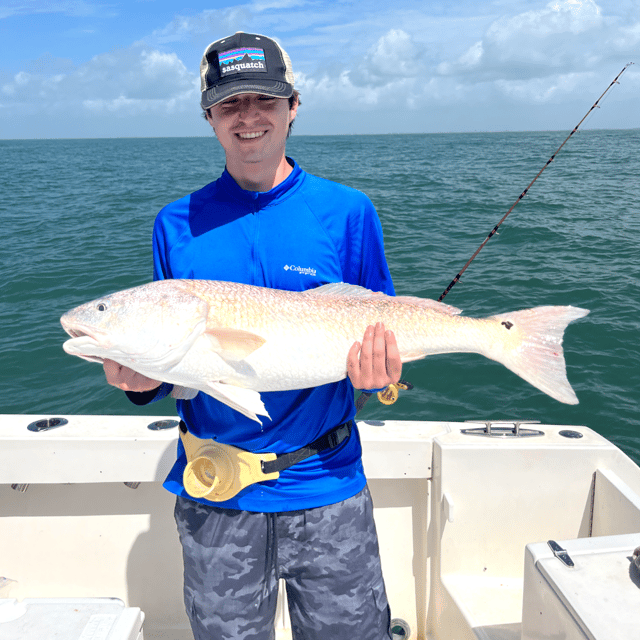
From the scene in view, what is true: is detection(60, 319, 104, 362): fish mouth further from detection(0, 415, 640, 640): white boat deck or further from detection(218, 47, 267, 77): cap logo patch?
detection(0, 415, 640, 640): white boat deck

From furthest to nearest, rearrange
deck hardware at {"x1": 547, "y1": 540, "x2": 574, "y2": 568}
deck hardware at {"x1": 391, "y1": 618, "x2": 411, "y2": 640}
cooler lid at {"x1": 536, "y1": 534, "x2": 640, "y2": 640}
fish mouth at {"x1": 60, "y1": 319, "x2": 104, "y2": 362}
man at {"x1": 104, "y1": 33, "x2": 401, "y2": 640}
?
deck hardware at {"x1": 391, "y1": 618, "x2": 411, "y2": 640}, man at {"x1": 104, "y1": 33, "x2": 401, "y2": 640}, fish mouth at {"x1": 60, "y1": 319, "x2": 104, "y2": 362}, deck hardware at {"x1": 547, "y1": 540, "x2": 574, "y2": 568}, cooler lid at {"x1": 536, "y1": 534, "x2": 640, "y2": 640}

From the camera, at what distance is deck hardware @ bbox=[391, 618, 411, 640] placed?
12.6 feet

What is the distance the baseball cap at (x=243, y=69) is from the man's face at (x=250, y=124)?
78mm

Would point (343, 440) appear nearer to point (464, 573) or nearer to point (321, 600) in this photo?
point (321, 600)

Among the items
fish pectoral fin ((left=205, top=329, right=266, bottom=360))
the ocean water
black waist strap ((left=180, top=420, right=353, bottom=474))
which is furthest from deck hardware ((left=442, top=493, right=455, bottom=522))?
the ocean water

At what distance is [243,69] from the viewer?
7.45 feet

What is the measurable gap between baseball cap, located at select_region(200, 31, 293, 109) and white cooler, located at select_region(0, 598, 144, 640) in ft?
6.91

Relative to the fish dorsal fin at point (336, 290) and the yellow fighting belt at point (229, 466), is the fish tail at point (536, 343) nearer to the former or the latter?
the fish dorsal fin at point (336, 290)

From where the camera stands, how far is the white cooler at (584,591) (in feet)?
6.13

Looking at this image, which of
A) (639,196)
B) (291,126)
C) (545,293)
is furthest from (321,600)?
(639,196)

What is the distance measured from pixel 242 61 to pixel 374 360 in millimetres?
1348

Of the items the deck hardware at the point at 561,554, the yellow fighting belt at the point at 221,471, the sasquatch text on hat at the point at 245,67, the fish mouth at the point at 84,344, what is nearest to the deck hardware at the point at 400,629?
the deck hardware at the point at 561,554

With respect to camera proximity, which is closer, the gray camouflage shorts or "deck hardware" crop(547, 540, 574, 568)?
"deck hardware" crop(547, 540, 574, 568)

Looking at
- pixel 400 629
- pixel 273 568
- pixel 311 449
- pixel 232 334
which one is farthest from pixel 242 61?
pixel 400 629
